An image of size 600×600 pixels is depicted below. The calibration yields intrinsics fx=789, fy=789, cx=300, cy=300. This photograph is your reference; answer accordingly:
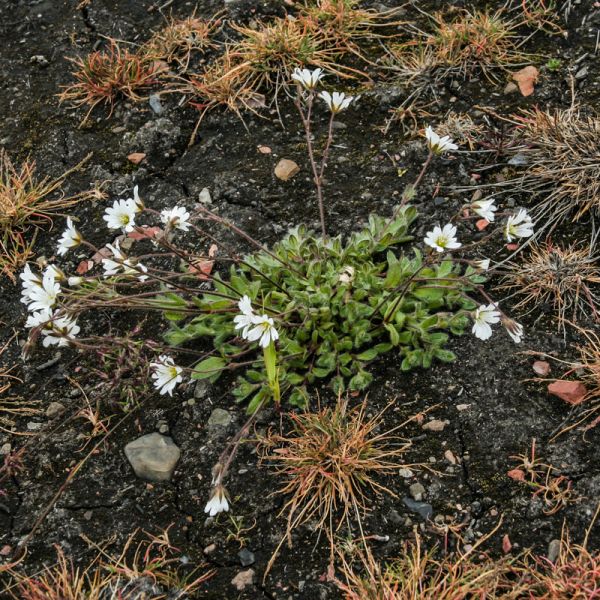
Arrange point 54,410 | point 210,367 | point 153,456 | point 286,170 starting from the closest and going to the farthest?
point 153,456 < point 210,367 < point 54,410 < point 286,170

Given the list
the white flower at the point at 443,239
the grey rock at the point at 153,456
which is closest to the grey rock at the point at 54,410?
the grey rock at the point at 153,456

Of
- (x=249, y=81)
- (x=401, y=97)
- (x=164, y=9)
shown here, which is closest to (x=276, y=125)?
(x=249, y=81)

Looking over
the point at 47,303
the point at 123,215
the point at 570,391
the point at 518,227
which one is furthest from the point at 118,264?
the point at 570,391

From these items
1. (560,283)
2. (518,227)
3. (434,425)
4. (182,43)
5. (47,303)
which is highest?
(47,303)

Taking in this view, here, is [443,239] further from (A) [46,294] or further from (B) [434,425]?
(A) [46,294]

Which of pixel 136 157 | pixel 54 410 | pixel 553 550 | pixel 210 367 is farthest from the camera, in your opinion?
pixel 136 157

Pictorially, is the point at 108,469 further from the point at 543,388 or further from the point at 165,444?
the point at 543,388
